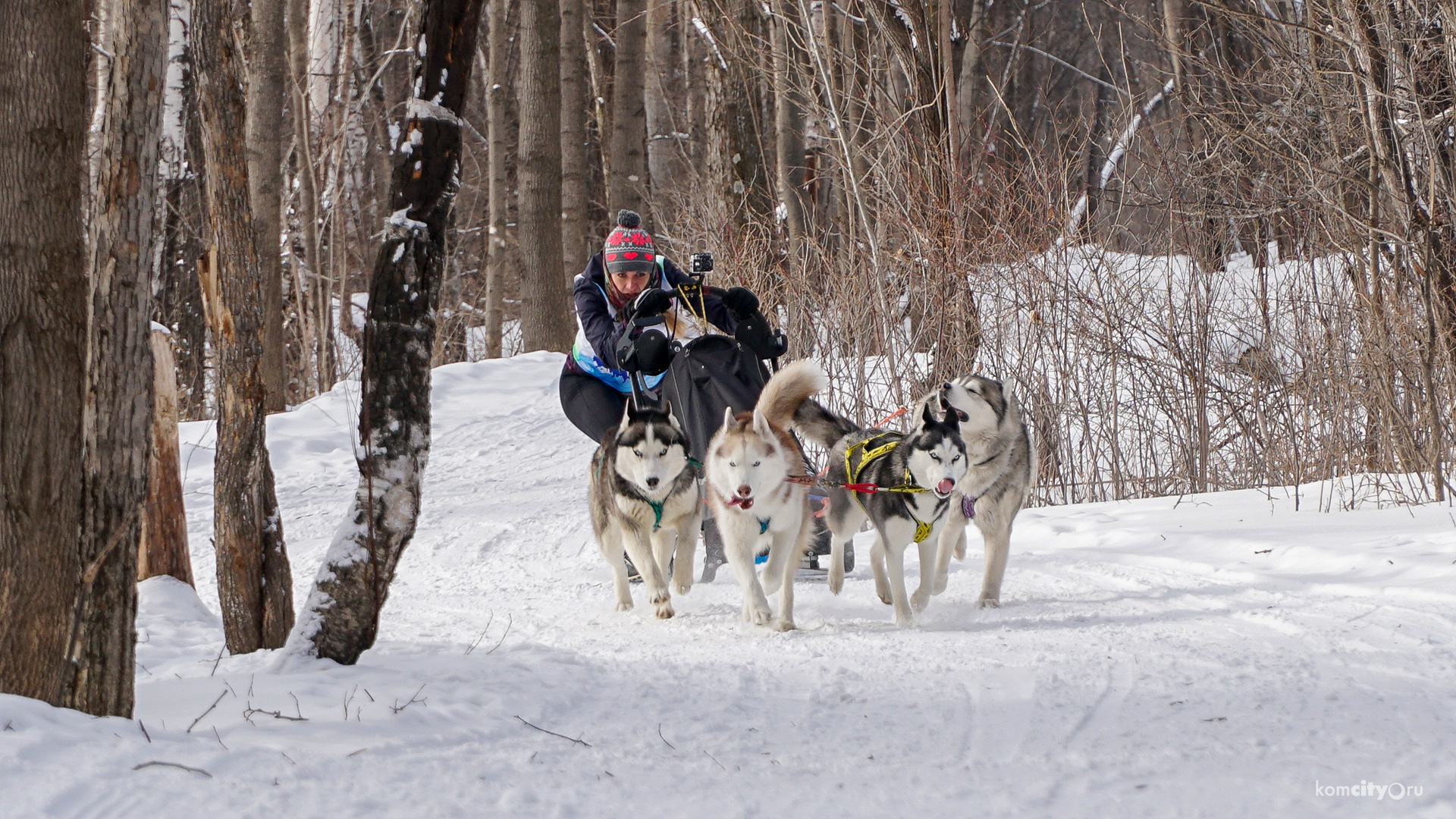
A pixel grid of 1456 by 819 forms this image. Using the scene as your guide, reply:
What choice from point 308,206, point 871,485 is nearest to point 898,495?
point 871,485

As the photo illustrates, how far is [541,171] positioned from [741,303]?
7.97 metres

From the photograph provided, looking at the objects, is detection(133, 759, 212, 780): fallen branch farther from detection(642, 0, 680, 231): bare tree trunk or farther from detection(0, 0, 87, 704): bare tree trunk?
detection(642, 0, 680, 231): bare tree trunk

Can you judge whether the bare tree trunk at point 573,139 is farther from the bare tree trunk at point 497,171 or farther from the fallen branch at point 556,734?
the fallen branch at point 556,734

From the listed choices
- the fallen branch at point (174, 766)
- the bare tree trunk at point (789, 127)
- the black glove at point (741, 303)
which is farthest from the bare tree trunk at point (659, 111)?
the fallen branch at point (174, 766)

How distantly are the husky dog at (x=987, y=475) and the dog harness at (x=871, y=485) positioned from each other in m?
0.26

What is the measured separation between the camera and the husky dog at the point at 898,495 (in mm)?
4480

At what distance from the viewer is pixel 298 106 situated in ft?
40.1

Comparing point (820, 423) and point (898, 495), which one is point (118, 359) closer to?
point (898, 495)

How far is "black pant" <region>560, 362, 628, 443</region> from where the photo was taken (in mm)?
5738

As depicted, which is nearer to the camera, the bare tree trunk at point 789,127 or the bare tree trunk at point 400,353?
the bare tree trunk at point 400,353

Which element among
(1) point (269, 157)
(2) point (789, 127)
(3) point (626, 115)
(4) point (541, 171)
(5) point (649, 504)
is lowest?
(5) point (649, 504)

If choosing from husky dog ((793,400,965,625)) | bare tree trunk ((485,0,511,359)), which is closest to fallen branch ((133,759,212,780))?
husky dog ((793,400,965,625))

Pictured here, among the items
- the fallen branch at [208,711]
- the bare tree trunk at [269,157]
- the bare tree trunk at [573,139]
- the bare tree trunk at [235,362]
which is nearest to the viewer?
the fallen branch at [208,711]

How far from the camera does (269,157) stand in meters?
10.3
